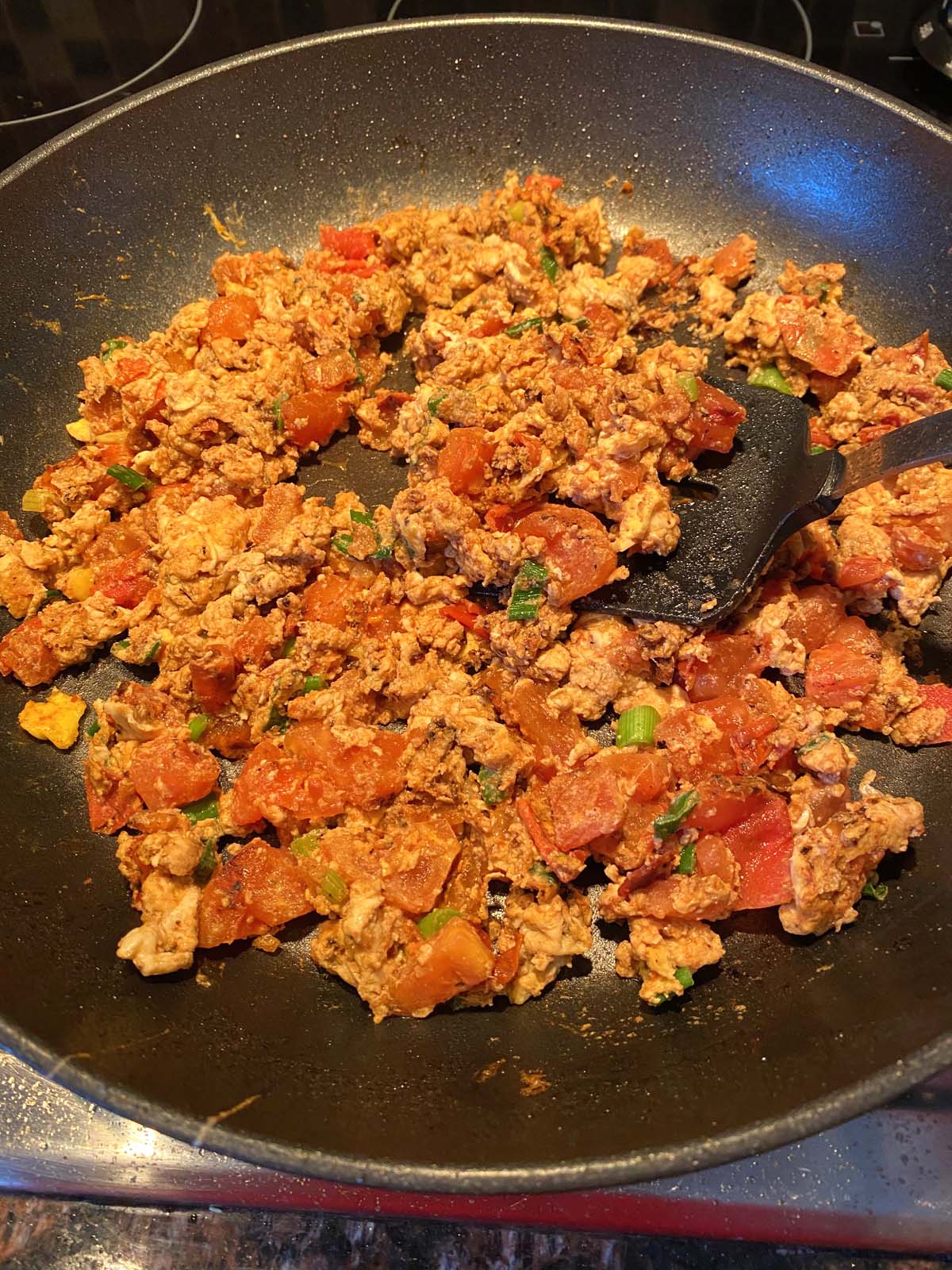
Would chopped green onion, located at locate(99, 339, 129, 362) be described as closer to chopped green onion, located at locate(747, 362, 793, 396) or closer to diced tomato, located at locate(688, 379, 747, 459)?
diced tomato, located at locate(688, 379, 747, 459)

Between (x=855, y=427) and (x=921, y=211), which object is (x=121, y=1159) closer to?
(x=855, y=427)

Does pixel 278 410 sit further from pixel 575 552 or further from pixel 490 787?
pixel 490 787

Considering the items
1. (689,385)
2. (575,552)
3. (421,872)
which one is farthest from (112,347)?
(421,872)

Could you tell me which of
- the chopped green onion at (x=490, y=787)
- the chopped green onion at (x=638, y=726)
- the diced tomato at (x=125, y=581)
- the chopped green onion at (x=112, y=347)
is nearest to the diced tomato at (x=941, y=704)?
the chopped green onion at (x=638, y=726)

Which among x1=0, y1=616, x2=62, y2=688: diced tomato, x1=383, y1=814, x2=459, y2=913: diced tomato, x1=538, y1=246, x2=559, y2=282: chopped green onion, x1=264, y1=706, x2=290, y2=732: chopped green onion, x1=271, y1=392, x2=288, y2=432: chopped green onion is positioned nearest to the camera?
x1=383, y1=814, x2=459, y2=913: diced tomato

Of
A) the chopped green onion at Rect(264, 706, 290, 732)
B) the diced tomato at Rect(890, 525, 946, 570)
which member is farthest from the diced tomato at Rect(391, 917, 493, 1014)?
the diced tomato at Rect(890, 525, 946, 570)

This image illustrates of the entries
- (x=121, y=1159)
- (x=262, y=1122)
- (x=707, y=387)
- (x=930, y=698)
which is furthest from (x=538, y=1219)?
(x=707, y=387)
